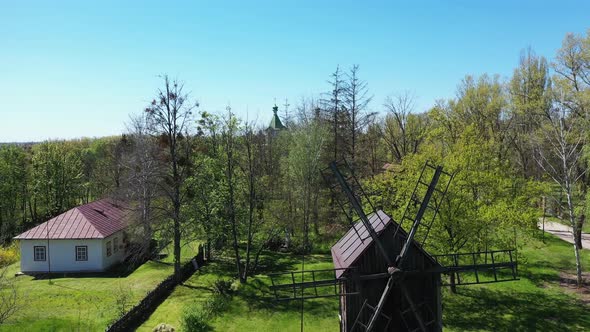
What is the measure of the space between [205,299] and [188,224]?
6.09 m

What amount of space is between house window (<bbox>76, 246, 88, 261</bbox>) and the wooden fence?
26.1 feet

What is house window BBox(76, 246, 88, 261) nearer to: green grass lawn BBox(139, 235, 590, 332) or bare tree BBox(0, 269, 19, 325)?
bare tree BBox(0, 269, 19, 325)

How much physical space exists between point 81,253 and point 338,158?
23.5 metres

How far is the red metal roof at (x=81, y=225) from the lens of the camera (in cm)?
3100

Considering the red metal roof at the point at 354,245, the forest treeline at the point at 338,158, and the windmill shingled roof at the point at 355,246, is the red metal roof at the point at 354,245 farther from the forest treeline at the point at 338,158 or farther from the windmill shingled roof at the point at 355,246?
the forest treeline at the point at 338,158

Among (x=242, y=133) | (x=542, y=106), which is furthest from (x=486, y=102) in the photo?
(x=242, y=133)

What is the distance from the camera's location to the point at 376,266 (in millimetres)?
15344

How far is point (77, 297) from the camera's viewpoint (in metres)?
24.3

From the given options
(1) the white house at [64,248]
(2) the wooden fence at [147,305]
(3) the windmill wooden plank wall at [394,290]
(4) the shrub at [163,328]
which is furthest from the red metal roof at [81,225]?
(3) the windmill wooden plank wall at [394,290]

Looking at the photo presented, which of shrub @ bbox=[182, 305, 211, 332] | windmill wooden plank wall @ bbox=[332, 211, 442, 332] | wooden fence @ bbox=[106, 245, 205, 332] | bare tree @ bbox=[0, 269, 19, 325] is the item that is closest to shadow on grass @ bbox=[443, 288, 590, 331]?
windmill wooden plank wall @ bbox=[332, 211, 442, 332]

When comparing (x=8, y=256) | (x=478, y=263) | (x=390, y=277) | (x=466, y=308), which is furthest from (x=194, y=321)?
(x=8, y=256)

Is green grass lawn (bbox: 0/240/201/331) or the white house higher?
the white house

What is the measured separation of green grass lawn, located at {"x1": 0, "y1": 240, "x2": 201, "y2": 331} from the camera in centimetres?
1978

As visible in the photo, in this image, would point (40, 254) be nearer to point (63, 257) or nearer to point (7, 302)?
point (63, 257)
